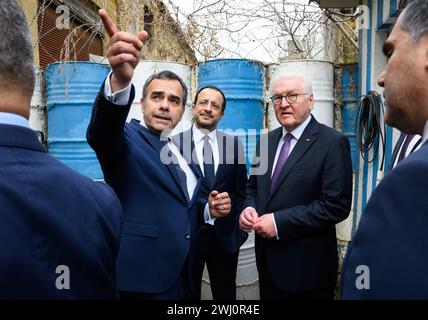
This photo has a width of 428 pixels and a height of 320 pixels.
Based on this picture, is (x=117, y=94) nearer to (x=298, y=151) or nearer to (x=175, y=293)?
(x=175, y=293)

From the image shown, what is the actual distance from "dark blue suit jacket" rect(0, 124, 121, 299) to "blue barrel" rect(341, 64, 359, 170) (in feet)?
11.7

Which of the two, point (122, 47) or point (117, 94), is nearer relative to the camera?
point (122, 47)

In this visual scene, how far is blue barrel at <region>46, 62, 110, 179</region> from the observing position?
12.3 feet

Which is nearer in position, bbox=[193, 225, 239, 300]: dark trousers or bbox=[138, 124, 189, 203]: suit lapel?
bbox=[138, 124, 189, 203]: suit lapel

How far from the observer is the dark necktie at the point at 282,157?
2401 millimetres

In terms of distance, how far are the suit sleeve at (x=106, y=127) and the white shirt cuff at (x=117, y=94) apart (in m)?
0.01

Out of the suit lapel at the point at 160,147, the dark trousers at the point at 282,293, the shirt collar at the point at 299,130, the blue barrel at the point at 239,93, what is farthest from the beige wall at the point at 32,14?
the dark trousers at the point at 282,293

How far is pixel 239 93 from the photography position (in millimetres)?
3750

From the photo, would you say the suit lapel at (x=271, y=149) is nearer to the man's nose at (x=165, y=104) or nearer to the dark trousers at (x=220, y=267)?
the dark trousers at (x=220, y=267)

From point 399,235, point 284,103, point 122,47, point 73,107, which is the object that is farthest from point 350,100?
point 399,235

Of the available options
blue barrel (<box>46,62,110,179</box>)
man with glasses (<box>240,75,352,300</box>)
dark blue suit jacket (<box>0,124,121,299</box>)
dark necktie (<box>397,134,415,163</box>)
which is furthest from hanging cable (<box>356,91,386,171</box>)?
dark blue suit jacket (<box>0,124,121,299</box>)

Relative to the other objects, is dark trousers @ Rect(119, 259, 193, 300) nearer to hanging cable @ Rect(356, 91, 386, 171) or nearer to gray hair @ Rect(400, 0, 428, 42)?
gray hair @ Rect(400, 0, 428, 42)

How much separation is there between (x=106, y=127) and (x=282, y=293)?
145 cm
